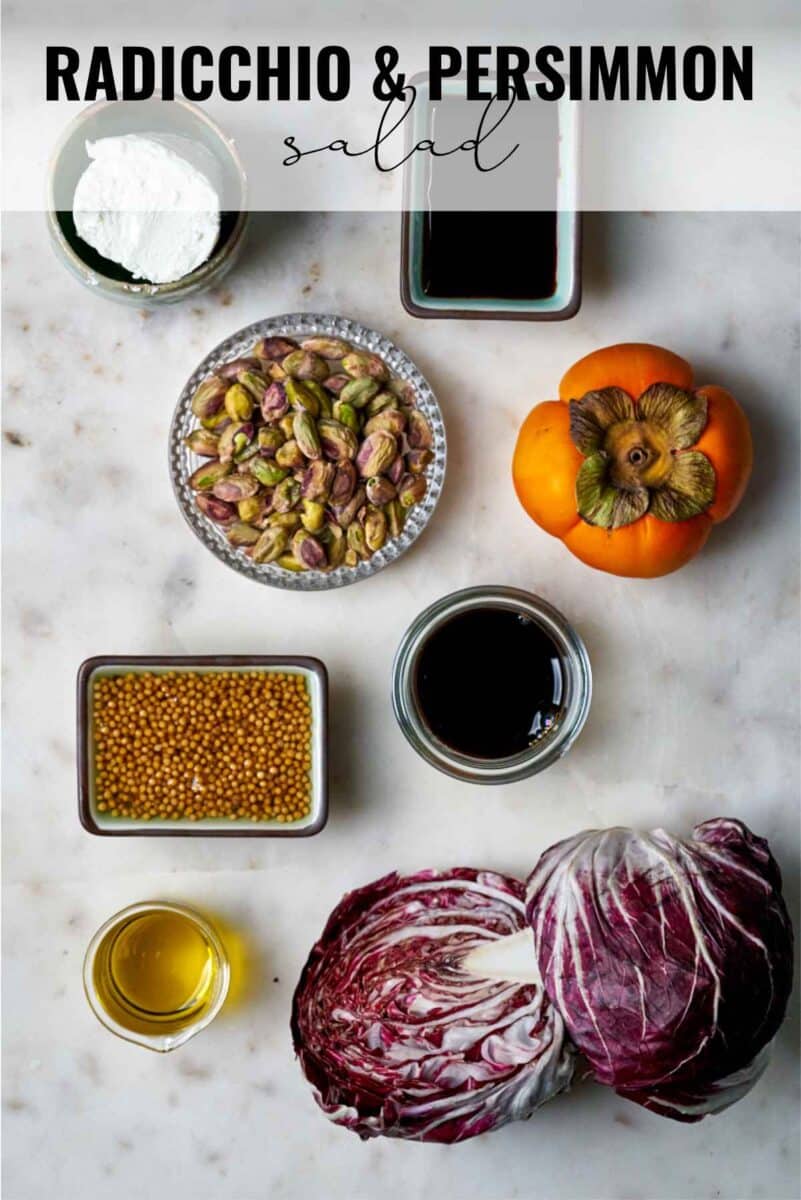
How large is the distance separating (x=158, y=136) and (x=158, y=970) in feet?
2.81

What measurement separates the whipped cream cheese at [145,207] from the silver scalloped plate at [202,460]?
11 centimetres

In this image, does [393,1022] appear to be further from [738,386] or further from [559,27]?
[559,27]

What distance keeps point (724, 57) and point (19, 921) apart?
4.00 feet

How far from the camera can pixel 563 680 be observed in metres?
1.38

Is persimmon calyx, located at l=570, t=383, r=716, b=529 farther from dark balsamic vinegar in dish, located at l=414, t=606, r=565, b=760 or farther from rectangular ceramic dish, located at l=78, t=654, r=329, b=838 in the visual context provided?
rectangular ceramic dish, located at l=78, t=654, r=329, b=838

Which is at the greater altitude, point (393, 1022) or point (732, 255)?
point (732, 255)

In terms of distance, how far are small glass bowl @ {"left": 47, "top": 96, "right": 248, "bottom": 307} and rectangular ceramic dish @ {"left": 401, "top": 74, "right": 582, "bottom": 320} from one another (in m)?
0.18

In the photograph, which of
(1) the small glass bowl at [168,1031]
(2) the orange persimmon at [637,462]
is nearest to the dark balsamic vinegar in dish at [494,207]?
(2) the orange persimmon at [637,462]

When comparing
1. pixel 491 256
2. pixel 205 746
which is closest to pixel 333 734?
pixel 205 746

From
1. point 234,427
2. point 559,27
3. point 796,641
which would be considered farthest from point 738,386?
point 234,427

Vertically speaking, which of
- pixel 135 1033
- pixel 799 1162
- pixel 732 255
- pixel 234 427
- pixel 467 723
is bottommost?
pixel 799 1162

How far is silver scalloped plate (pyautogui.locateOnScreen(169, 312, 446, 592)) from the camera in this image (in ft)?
4.52

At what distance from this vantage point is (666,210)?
1.46 metres

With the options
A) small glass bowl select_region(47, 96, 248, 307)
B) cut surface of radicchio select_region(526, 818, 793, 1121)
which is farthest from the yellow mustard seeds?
small glass bowl select_region(47, 96, 248, 307)
